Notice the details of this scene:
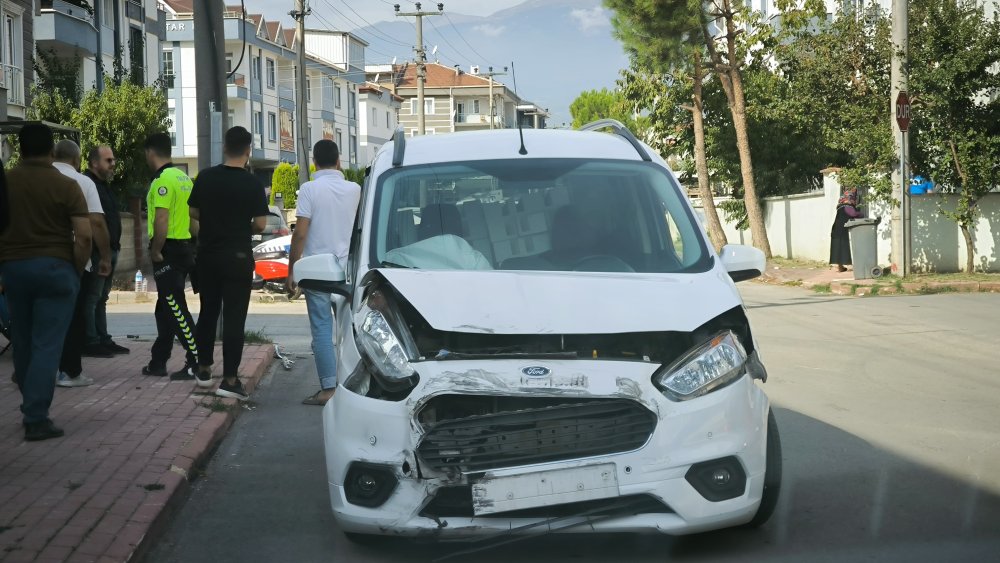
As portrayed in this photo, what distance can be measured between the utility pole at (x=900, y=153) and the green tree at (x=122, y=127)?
1781 cm

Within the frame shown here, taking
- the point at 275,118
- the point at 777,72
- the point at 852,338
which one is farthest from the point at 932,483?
the point at 275,118

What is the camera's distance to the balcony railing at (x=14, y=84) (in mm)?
31062

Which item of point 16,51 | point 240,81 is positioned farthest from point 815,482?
point 240,81

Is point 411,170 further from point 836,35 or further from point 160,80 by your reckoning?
point 160,80

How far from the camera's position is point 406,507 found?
4543 mm

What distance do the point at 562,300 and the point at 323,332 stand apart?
4.17 metres

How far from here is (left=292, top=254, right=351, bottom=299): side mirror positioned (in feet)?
18.8

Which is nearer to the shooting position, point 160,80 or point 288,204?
point 160,80

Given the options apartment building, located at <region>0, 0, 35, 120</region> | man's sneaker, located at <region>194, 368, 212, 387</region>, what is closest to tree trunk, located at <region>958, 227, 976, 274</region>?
man's sneaker, located at <region>194, 368, 212, 387</region>

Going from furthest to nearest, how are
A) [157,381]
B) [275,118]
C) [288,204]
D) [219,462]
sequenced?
[275,118]
[288,204]
[157,381]
[219,462]

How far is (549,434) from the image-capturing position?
4.47 m

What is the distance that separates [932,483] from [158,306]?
611cm

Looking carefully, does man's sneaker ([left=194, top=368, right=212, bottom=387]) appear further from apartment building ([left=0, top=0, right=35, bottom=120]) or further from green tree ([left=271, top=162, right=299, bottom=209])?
green tree ([left=271, top=162, right=299, bottom=209])

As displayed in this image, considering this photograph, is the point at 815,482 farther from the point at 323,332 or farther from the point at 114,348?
the point at 114,348
